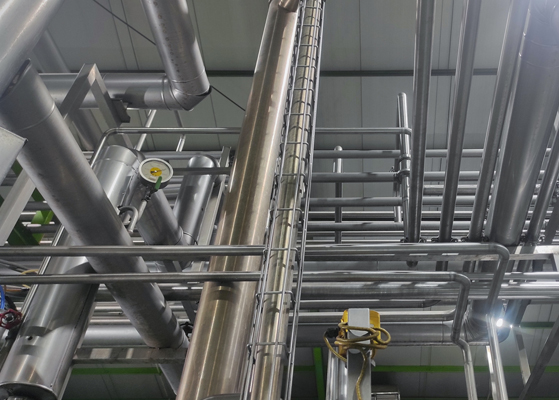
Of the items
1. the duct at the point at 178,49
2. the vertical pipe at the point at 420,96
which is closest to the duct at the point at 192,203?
the duct at the point at 178,49

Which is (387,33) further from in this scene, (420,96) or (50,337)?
(50,337)

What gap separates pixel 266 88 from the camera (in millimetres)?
2490

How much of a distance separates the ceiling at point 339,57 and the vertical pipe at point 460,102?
9.15ft

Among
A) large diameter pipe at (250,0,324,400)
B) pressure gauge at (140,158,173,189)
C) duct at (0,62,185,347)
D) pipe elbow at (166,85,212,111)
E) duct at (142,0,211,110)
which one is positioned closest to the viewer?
large diameter pipe at (250,0,324,400)

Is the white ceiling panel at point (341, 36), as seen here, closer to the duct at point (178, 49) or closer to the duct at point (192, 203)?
the duct at point (178, 49)

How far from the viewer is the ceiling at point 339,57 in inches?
184

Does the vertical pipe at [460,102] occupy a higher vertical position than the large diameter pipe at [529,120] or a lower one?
higher

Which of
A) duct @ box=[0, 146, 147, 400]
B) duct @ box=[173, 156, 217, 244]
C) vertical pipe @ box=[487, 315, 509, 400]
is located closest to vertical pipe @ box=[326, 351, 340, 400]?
vertical pipe @ box=[487, 315, 509, 400]

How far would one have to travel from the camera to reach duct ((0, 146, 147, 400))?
1970 millimetres

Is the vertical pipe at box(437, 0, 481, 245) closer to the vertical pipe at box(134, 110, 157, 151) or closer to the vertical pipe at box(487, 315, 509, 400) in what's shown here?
the vertical pipe at box(487, 315, 509, 400)

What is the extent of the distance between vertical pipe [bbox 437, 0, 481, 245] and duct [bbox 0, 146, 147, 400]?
1818 mm

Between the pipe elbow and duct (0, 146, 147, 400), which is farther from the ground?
the pipe elbow

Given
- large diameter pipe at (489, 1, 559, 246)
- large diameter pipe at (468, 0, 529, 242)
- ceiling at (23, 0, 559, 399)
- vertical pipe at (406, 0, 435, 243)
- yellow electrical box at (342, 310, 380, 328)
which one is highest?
ceiling at (23, 0, 559, 399)

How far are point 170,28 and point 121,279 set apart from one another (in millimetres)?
1646
